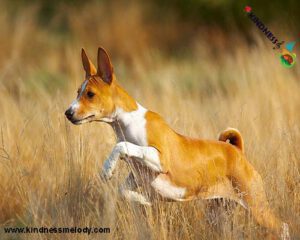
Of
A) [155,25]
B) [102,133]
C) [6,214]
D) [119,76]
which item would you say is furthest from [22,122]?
[155,25]

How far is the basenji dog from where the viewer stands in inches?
192

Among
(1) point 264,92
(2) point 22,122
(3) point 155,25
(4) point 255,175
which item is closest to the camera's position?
(4) point 255,175

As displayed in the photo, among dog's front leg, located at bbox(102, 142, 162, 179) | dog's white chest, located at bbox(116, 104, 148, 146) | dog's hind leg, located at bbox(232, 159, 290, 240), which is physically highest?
dog's white chest, located at bbox(116, 104, 148, 146)

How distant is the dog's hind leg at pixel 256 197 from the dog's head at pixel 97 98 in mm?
987

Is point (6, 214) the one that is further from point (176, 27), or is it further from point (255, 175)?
point (176, 27)

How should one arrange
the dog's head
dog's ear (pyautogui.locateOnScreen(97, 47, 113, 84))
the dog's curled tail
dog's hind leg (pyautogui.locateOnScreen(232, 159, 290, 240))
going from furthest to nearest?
1. the dog's curled tail
2. dog's hind leg (pyautogui.locateOnScreen(232, 159, 290, 240))
3. dog's ear (pyautogui.locateOnScreen(97, 47, 113, 84))
4. the dog's head

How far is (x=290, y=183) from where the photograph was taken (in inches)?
240

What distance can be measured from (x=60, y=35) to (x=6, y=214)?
46.2ft

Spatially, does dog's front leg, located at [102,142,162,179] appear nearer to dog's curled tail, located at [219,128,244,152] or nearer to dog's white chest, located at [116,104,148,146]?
dog's white chest, located at [116,104,148,146]

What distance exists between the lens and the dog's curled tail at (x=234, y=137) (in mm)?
5480

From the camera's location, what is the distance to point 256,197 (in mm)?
5168

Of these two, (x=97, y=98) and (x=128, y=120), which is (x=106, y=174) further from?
(x=97, y=98)

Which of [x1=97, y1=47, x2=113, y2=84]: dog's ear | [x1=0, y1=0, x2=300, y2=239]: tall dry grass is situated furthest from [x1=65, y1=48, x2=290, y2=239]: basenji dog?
[x1=0, y1=0, x2=300, y2=239]: tall dry grass

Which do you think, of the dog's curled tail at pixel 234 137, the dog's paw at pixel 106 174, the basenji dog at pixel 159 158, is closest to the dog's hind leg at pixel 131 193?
the basenji dog at pixel 159 158
